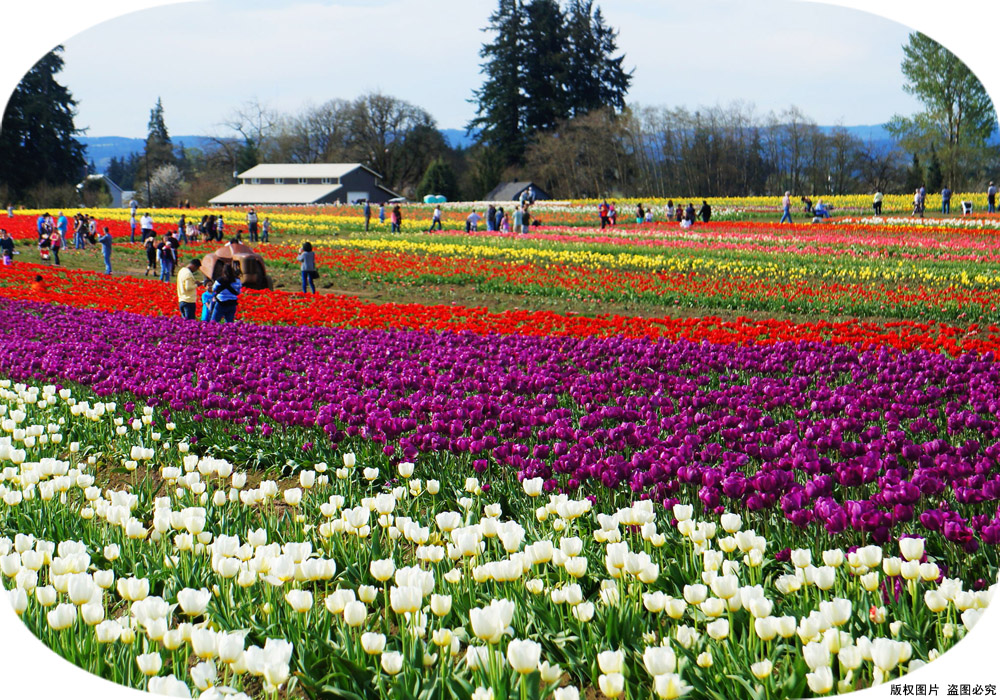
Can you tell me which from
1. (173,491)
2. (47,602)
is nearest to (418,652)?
(47,602)

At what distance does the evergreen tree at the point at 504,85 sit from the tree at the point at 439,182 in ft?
103

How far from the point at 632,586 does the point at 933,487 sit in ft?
5.06

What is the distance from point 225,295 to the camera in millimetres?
12961

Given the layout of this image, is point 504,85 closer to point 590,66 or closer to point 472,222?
point 590,66

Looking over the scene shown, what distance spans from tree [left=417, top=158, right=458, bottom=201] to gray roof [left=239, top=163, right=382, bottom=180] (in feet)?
15.6

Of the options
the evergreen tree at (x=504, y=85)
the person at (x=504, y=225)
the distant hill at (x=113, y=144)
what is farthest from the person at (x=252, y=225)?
the evergreen tree at (x=504, y=85)

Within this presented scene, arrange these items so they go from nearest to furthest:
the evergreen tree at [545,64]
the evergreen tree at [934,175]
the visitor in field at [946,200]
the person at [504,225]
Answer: the evergreen tree at [545,64] < the evergreen tree at [934,175] < the visitor in field at [946,200] < the person at [504,225]

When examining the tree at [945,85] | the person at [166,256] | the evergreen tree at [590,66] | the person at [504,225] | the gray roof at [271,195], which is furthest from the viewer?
the gray roof at [271,195]

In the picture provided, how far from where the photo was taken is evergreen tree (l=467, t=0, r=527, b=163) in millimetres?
9422

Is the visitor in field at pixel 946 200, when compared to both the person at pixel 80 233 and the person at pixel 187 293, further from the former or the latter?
the person at pixel 80 233

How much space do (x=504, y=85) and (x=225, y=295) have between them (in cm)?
539

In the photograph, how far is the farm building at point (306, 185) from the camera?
153ft

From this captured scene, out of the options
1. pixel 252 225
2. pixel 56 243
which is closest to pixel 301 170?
pixel 252 225

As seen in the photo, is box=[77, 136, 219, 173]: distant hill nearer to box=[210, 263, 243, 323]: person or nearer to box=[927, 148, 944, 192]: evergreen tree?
box=[210, 263, 243, 323]: person
